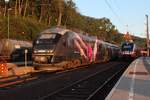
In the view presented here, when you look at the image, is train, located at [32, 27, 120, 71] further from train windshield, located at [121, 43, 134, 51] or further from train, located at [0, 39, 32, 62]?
train windshield, located at [121, 43, 134, 51]

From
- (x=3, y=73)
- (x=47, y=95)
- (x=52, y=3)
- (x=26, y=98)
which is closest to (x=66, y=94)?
(x=47, y=95)

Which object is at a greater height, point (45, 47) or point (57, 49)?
point (45, 47)

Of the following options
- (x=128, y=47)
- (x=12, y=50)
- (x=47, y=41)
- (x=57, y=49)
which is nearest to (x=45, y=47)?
(x=47, y=41)

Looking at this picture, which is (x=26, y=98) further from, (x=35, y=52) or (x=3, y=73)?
(x=35, y=52)

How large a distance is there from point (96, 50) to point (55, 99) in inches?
1416

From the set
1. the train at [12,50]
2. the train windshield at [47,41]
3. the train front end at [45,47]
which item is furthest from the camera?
the train at [12,50]

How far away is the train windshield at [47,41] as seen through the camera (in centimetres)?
3470

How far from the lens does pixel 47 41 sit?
35.2 m

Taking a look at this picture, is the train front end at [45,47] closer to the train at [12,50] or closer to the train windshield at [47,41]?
the train windshield at [47,41]

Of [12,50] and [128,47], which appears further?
[128,47]

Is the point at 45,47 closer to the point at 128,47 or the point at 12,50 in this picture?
the point at 12,50

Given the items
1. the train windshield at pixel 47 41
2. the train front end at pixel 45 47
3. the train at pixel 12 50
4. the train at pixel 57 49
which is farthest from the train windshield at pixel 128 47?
the train windshield at pixel 47 41

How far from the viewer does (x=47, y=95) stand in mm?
18000

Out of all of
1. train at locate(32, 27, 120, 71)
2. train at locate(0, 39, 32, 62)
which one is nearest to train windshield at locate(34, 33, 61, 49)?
train at locate(32, 27, 120, 71)
